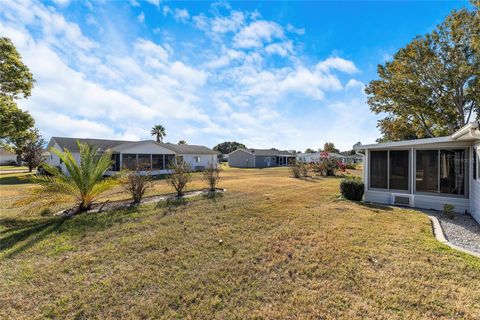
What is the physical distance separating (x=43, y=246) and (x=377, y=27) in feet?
57.6

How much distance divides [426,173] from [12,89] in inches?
971

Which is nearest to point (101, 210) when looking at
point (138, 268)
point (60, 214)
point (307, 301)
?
point (60, 214)

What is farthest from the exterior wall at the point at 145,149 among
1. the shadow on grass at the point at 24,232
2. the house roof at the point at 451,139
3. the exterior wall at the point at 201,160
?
the house roof at the point at 451,139

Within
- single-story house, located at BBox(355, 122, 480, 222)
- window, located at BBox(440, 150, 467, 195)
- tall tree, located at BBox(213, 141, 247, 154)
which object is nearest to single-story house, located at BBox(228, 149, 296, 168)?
single-story house, located at BBox(355, 122, 480, 222)

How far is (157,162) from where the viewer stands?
969 inches

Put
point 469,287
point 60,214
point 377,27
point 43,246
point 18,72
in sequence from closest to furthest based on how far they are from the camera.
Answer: point 469,287
point 43,246
point 60,214
point 377,27
point 18,72

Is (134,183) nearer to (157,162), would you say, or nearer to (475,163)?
(475,163)

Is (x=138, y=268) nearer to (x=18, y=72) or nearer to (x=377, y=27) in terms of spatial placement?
(x=377, y=27)

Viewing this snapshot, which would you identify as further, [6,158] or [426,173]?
[6,158]

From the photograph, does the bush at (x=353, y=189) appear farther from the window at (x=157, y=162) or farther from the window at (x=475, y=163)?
the window at (x=157, y=162)

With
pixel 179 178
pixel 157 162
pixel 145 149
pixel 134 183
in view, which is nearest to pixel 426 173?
pixel 179 178

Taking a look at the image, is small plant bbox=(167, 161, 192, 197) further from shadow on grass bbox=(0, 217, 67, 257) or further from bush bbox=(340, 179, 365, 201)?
bush bbox=(340, 179, 365, 201)

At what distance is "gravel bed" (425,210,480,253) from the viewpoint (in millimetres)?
5305

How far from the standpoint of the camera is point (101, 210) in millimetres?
8133
